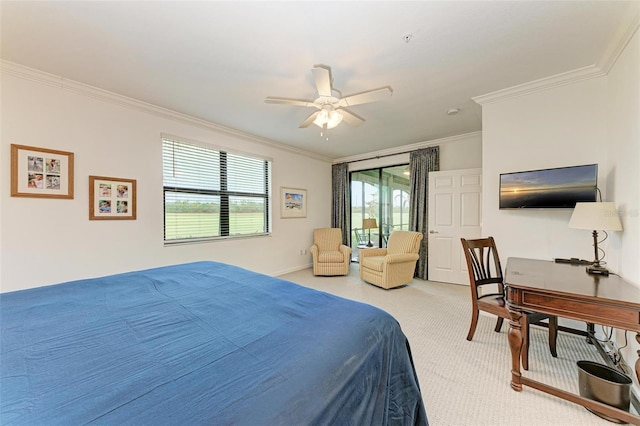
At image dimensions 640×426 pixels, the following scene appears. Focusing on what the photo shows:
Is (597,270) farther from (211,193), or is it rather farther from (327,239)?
(211,193)

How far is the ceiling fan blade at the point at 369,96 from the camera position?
2236 millimetres

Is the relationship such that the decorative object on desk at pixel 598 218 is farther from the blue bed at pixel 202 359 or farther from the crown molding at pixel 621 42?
the blue bed at pixel 202 359

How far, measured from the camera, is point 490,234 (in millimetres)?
3033

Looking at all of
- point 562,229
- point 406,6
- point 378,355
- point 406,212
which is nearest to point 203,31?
point 406,6

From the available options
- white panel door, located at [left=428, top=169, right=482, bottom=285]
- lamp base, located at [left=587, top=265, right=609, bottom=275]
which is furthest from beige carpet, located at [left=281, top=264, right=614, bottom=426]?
white panel door, located at [left=428, top=169, right=482, bottom=285]

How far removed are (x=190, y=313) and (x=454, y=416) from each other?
1726mm

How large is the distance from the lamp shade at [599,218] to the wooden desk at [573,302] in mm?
392

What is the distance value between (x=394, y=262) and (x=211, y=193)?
3.20m

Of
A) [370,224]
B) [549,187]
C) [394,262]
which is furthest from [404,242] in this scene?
[549,187]

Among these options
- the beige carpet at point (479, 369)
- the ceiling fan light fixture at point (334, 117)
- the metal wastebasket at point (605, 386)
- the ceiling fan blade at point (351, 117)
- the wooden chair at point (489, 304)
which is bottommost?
the beige carpet at point (479, 369)

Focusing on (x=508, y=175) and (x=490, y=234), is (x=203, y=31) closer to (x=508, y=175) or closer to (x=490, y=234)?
(x=508, y=175)

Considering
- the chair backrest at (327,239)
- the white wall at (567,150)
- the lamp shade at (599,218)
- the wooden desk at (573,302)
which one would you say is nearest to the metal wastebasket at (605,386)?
the wooden desk at (573,302)

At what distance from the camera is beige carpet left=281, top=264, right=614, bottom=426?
1584mm

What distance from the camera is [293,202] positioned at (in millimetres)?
5363
